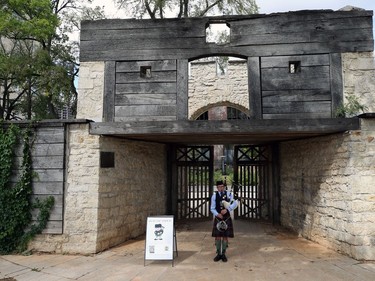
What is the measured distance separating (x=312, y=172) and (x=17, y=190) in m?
6.84

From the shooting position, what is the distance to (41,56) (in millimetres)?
12109

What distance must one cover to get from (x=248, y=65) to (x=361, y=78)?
2.40 metres

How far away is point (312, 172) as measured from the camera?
7.70m

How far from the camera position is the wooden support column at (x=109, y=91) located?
7.00m

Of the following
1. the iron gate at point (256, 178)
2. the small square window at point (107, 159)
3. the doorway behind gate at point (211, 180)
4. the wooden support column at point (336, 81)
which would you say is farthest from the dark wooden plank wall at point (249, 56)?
the iron gate at point (256, 178)

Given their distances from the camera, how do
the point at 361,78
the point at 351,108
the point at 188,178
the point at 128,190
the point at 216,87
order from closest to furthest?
the point at 351,108, the point at 361,78, the point at 128,190, the point at 188,178, the point at 216,87

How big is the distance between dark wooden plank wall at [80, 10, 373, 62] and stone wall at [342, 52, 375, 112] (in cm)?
22

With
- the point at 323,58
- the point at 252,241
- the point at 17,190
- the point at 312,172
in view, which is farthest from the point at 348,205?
the point at 17,190

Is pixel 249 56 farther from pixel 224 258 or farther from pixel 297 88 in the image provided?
pixel 224 258

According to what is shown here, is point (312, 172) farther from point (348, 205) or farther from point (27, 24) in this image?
point (27, 24)

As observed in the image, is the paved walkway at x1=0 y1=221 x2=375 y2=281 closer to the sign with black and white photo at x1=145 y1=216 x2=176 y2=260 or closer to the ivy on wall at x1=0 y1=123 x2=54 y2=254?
the sign with black and white photo at x1=145 y1=216 x2=176 y2=260

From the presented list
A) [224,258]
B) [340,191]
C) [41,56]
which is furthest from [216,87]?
[224,258]

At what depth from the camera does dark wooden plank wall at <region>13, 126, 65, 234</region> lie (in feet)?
22.0

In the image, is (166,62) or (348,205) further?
(166,62)
